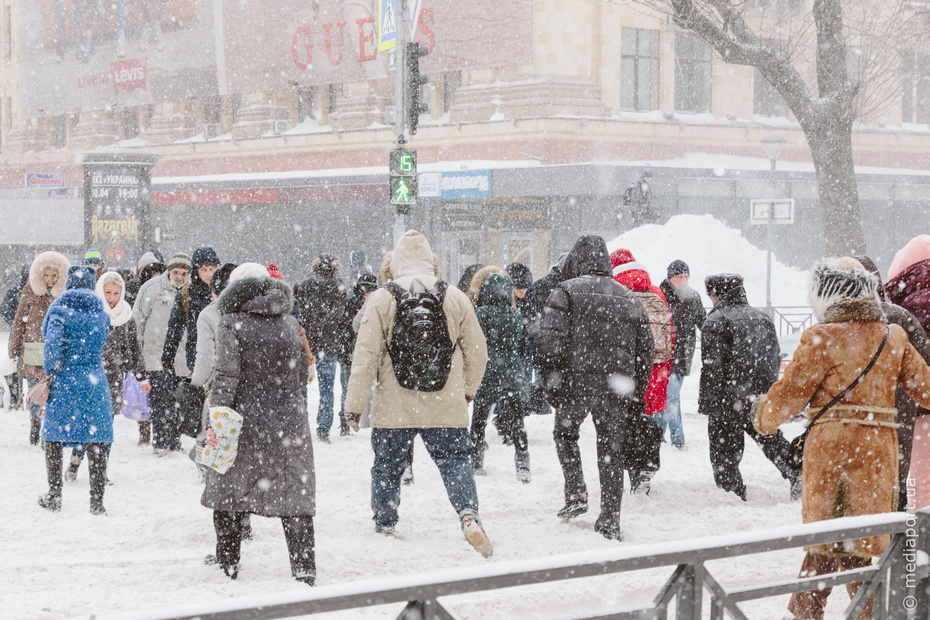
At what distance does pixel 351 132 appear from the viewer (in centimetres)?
2939

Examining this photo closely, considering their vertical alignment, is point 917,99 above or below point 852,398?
above

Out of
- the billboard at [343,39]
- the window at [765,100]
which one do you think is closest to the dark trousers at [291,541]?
the billboard at [343,39]

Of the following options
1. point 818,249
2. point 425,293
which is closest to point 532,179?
point 818,249

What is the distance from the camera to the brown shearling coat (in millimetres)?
4070

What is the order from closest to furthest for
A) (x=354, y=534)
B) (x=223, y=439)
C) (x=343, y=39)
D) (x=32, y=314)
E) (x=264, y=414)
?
(x=223, y=439), (x=264, y=414), (x=354, y=534), (x=32, y=314), (x=343, y=39)

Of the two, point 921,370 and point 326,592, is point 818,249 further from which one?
point 326,592

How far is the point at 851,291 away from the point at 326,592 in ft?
8.94

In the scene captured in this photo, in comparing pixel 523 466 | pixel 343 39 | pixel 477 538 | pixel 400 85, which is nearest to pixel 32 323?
pixel 523 466

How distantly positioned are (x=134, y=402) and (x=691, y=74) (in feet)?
73.5

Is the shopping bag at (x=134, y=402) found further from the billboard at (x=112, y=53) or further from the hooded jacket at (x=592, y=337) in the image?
the billboard at (x=112, y=53)

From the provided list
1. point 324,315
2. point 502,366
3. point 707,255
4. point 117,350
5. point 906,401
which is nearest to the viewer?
point 906,401

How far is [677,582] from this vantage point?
9.14 feet

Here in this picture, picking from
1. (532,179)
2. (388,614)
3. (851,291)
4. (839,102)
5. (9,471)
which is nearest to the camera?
(851,291)

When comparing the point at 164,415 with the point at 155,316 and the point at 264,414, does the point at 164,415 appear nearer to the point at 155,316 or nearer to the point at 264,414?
the point at 155,316
